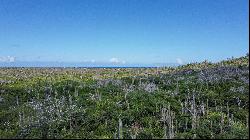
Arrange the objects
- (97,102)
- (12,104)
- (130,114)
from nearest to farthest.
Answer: (130,114), (97,102), (12,104)

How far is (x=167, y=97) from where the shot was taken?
135 ft

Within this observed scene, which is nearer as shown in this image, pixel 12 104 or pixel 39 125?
pixel 39 125

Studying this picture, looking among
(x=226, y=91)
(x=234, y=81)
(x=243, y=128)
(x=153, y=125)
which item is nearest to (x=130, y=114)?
(x=153, y=125)

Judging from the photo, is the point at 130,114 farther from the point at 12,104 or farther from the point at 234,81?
the point at 234,81

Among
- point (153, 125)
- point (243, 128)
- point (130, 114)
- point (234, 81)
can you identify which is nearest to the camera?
point (243, 128)

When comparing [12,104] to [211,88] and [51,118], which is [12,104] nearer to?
[51,118]

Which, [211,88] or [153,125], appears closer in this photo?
[153,125]

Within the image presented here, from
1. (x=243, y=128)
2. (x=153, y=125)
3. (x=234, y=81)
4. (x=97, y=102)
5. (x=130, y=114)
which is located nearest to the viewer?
(x=243, y=128)

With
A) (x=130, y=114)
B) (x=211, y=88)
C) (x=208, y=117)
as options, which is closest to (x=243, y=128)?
(x=208, y=117)

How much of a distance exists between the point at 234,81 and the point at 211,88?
451 cm

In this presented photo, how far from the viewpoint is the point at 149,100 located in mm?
39188

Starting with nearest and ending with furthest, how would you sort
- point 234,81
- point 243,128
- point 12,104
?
point 243,128 → point 12,104 → point 234,81

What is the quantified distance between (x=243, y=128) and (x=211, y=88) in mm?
18218

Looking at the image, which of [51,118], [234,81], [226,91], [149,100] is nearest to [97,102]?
[149,100]
